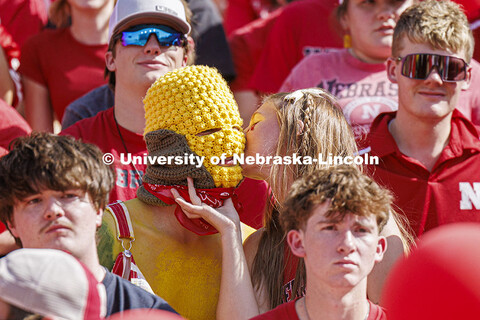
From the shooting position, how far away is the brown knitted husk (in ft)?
10.5

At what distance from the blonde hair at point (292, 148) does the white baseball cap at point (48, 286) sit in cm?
113

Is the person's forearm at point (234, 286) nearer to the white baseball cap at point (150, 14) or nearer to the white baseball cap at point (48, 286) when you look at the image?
the white baseball cap at point (48, 286)

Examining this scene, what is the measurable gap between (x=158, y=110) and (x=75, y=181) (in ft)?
1.90

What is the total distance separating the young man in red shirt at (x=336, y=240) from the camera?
2.68 metres

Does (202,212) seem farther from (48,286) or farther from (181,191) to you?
(48,286)

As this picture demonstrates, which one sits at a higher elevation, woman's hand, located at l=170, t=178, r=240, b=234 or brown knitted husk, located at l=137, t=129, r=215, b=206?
brown knitted husk, located at l=137, t=129, r=215, b=206

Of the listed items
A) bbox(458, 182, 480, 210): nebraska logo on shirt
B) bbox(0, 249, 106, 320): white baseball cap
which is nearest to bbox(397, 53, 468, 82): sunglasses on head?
bbox(458, 182, 480, 210): nebraska logo on shirt

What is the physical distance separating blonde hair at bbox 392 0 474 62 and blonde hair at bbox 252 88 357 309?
0.86 metres

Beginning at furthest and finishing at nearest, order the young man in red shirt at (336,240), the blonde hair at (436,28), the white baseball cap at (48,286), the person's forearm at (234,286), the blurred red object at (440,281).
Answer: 1. the blonde hair at (436,28)
2. the person's forearm at (234,286)
3. the young man in red shirt at (336,240)
4. the blurred red object at (440,281)
5. the white baseball cap at (48,286)

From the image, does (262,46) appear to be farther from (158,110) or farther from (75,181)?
(75,181)

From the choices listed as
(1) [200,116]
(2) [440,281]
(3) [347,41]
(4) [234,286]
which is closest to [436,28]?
(3) [347,41]

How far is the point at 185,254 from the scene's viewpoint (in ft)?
10.7

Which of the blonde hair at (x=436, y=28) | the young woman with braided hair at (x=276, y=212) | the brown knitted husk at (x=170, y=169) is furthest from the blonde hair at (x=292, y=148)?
the blonde hair at (x=436, y=28)

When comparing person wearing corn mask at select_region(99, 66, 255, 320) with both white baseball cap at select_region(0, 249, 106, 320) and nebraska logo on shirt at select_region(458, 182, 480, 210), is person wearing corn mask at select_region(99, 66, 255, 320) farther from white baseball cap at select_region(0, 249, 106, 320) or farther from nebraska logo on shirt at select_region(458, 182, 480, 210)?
nebraska logo on shirt at select_region(458, 182, 480, 210)
